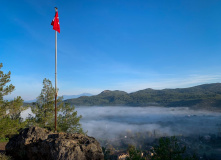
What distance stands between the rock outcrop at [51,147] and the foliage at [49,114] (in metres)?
12.7

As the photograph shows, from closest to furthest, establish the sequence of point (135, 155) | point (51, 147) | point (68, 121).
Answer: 1. point (51, 147)
2. point (135, 155)
3. point (68, 121)

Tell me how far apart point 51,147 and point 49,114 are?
715 inches

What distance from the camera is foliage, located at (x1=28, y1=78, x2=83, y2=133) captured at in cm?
2759

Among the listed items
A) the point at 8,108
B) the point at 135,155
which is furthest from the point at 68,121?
the point at 135,155

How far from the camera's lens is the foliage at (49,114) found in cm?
2759

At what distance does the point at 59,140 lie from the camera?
11.4 metres

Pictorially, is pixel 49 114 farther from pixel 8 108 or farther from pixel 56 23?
pixel 56 23

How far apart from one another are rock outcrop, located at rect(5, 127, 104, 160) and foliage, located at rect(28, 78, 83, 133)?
41.6ft

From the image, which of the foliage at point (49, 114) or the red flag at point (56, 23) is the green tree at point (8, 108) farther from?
the red flag at point (56, 23)

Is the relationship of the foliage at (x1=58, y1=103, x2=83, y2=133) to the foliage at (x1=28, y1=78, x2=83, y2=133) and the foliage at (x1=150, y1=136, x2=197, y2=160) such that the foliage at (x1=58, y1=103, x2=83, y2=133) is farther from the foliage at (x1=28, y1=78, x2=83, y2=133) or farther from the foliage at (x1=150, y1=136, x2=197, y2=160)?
the foliage at (x1=150, y1=136, x2=197, y2=160)

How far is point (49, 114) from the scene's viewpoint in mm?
27906

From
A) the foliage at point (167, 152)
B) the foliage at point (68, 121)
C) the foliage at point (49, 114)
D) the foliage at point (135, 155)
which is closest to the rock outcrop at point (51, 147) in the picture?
the foliage at point (135, 155)

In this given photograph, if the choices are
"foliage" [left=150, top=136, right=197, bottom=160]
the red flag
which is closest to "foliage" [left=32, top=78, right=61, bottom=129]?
the red flag

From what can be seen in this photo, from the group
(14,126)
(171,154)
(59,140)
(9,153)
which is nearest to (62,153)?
(59,140)
